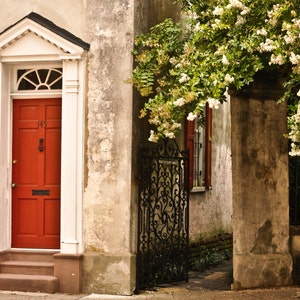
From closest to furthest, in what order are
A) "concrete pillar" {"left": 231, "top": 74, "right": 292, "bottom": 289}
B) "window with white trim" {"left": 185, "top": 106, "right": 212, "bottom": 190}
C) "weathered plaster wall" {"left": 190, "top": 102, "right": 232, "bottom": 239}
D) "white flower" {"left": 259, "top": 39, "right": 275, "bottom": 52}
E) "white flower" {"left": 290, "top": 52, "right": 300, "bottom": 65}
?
"white flower" {"left": 290, "top": 52, "right": 300, "bottom": 65}
"white flower" {"left": 259, "top": 39, "right": 275, "bottom": 52}
"concrete pillar" {"left": 231, "top": 74, "right": 292, "bottom": 289}
"window with white trim" {"left": 185, "top": 106, "right": 212, "bottom": 190}
"weathered plaster wall" {"left": 190, "top": 102, "right": 232, "bottom": 239}

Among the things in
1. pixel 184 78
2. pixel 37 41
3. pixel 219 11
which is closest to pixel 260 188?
pixel 184 78

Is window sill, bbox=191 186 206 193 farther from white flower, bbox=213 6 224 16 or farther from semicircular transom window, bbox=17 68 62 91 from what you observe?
white flower, bbox=213 6 224 16

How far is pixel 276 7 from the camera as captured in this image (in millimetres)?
8695

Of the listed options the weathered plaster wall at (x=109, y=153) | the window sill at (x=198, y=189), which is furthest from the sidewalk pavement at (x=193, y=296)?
the window sill at (x=198, y=189)

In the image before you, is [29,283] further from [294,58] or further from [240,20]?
[294,58]

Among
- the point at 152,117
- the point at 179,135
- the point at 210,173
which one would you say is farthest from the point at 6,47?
the point at 210,173

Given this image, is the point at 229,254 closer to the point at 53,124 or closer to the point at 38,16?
the point at 53,124

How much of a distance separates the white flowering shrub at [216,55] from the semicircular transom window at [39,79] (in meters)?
1.44

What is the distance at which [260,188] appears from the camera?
11.2m

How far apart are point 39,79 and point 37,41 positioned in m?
0.64

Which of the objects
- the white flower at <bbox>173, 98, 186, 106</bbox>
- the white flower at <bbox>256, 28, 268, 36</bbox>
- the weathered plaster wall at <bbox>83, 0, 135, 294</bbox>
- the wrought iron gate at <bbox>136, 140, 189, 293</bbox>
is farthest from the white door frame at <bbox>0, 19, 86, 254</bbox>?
the white flower at <bbox>256, 28, 268, 36</bbox>

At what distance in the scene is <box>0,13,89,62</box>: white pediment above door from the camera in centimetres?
1105

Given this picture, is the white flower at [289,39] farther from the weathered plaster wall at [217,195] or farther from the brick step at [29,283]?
the weathered plaster wall at [217,195]

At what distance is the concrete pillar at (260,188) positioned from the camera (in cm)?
1102
